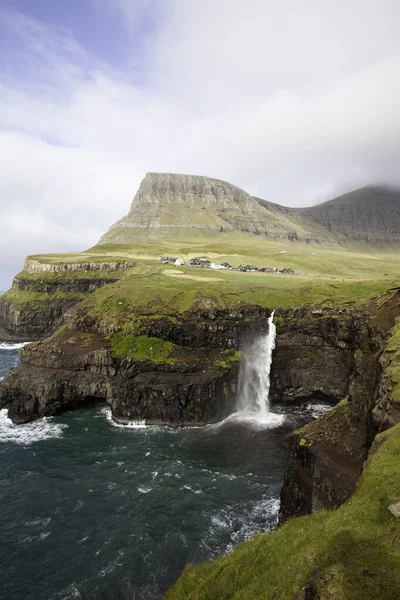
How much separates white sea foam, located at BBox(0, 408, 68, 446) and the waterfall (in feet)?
87.3

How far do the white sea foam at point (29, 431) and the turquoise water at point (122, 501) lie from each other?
0.45 feet

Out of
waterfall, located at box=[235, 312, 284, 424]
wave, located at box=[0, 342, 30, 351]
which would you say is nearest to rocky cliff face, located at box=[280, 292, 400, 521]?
waterfall, located at box=[235, 312, 284, 424]

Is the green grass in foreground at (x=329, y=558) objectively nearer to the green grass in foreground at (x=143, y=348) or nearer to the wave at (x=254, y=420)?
the wave at (x=254, y=420)

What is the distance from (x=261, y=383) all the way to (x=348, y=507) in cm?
4051

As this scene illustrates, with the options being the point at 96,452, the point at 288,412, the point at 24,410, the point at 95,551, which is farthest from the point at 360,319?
the point at 24,410

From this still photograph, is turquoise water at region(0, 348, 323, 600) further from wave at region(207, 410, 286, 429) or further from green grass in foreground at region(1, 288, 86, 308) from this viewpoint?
green grass in foreground at region(1, 288, 86, 308)

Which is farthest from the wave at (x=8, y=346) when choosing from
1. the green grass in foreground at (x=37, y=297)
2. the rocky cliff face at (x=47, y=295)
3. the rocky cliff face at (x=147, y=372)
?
the rocky cliff face at (x=147, y=372)

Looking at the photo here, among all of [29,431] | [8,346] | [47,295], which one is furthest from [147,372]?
[47,295]

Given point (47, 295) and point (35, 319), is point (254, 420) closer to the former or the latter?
point (35, 319)

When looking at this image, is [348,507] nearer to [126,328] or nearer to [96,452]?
[96,452]

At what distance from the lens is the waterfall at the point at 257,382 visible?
52.8 meters

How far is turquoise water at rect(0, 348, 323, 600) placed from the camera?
83.8 feet

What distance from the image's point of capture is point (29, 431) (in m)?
47.7

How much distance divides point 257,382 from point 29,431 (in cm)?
3446
